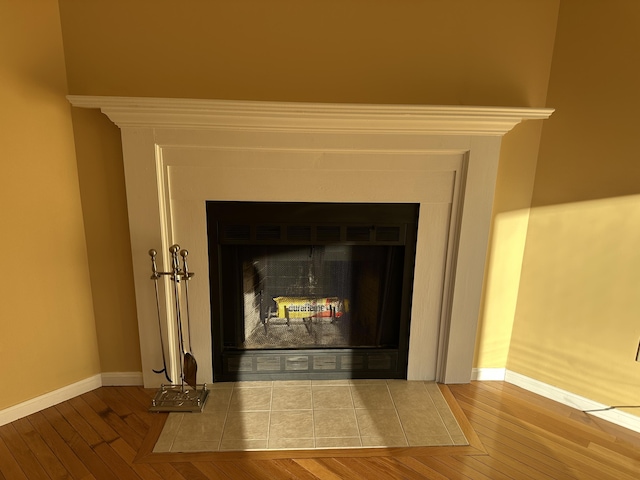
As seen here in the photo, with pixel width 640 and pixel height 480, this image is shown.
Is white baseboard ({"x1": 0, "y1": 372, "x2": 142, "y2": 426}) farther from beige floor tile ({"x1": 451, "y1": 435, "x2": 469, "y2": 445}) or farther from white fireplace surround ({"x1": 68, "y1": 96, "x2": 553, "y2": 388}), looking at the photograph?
beige floor tile ({"x1": 451, "y1": 435, "x2": 469, "y2": 445})

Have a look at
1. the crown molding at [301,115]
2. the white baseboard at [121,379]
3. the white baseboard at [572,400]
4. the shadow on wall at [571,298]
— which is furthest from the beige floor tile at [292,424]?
the crown molding at [301,115]

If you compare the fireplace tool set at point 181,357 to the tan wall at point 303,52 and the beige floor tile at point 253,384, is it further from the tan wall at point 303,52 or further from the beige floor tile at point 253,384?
the tan wall at point 303,52

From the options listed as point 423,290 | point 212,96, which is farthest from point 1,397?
point 423,290

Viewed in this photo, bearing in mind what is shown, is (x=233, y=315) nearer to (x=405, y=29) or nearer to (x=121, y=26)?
(x=121, y=26)

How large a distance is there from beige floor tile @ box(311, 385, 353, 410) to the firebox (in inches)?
3.8

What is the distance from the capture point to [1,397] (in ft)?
6.79

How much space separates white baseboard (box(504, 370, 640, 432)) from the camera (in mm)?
2166

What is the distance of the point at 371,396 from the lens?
2.34 m

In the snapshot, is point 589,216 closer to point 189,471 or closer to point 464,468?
point 464,468

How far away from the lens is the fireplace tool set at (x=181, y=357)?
2.10 m

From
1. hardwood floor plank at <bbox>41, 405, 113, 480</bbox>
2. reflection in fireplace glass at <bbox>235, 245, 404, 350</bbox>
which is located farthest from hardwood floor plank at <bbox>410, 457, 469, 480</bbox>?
hardwood floor plank at <bbox>41, 405, 113, 480</bbox>

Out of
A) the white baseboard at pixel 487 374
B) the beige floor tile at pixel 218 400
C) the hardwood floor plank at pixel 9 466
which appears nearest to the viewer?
the hardwood floor plank at pixel 9 466

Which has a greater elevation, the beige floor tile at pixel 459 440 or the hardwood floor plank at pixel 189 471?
the beige floor tile at pixel 459 440

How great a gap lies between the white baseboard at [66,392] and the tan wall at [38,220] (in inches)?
1.3
